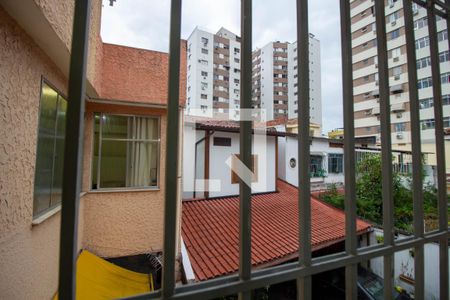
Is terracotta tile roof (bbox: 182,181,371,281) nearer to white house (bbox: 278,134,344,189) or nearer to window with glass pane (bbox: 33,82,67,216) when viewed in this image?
white house (bbox: 278,134,344,189)

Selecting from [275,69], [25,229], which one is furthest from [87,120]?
[275,69]

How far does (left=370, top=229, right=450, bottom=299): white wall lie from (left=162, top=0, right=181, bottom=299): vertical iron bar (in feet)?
21.6

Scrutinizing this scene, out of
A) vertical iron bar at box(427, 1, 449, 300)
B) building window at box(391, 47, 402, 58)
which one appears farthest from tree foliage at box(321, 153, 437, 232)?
building window at box(391, 47, 402, 58)

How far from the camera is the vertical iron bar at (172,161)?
76 centimetres

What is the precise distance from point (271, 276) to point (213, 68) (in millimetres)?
48985

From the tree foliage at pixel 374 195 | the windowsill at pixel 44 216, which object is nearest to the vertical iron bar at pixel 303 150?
the windowsill at pixel 44 216

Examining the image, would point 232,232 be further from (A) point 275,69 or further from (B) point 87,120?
(A) point 275,69

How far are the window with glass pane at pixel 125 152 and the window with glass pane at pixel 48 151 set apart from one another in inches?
56.2

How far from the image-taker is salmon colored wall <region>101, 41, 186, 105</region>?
5.16 metres

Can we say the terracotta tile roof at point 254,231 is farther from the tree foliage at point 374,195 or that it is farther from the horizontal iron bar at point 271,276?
the horizontal iron bar at point 271,276

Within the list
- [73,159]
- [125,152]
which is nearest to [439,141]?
[73,159]

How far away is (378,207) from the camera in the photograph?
1209 centimetres

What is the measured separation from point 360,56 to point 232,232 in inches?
1259

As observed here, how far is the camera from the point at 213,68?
47062 millimetres
